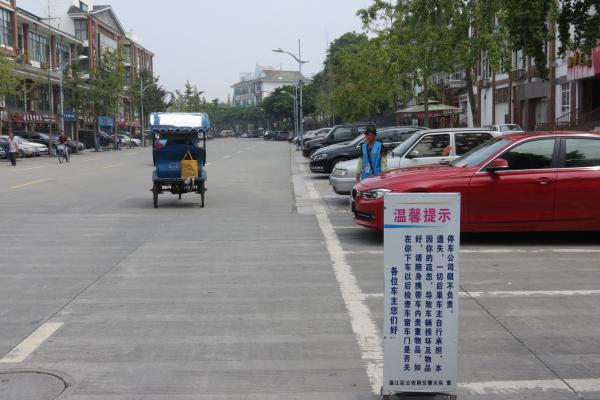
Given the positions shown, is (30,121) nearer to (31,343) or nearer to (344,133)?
(344,133)

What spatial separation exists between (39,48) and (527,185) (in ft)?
215

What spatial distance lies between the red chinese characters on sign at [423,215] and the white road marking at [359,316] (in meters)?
1.24

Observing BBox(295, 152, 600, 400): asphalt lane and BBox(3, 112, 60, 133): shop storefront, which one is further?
BBox(3, 112, 60, 133): shop storefront

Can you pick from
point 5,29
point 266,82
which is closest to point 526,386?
point 5,29

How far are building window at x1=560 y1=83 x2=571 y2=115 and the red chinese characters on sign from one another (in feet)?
112

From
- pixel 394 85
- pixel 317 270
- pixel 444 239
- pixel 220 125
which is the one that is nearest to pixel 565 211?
pixel 317 270

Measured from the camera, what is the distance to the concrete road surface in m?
4.84

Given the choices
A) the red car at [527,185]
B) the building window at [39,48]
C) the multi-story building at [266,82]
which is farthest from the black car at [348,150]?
the multi-story building at [266,82]

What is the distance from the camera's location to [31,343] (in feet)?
18.7

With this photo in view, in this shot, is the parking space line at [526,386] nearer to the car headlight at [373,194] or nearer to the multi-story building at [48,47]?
the car headlight at [373,194]

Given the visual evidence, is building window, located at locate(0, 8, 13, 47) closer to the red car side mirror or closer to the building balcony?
the building balcony

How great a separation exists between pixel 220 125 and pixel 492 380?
17655 centimetres

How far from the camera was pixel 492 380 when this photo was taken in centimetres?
484

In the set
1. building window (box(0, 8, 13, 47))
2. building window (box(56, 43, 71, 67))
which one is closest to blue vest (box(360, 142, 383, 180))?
building window (box(0, 8, 13, 47))
